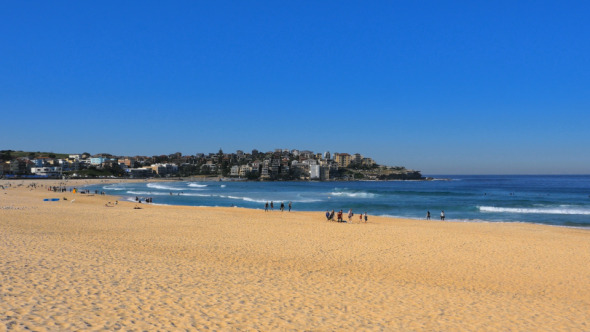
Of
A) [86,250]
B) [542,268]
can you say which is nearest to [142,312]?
[86,250]

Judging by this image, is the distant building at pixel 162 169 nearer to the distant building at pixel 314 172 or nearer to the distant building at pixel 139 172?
the distant building at pixel 139 172

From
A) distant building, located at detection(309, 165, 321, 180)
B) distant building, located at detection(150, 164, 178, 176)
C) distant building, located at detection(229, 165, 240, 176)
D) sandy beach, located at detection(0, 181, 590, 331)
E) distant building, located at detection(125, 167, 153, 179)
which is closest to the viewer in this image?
sandy beach, located at detection(0, 181, 590, 331)

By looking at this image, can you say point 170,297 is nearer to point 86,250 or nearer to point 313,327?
point 313,327

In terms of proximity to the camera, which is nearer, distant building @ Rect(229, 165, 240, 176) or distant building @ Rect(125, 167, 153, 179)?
distant building @ Rect(125, 167, 153, 179)

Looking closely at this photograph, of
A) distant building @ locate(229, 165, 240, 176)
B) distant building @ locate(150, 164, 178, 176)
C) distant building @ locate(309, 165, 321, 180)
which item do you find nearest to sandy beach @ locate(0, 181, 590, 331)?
distant building @ locate(309, 165, 321, 180)

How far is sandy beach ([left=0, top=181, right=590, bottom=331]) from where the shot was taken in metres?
7.00

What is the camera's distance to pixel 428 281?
11555mm

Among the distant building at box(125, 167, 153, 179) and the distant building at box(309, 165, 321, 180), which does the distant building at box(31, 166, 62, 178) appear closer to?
the distant building at box(125, 167, 153, 179)

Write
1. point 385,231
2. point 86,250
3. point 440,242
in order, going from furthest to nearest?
1. point 385,231
2. point 440,242
3. point 86,250

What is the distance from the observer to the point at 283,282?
1037cm

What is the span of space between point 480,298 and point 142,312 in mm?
7870

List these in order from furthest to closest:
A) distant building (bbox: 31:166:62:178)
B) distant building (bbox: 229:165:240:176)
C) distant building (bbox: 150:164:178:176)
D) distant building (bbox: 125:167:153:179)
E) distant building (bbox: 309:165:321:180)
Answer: distant building (bbox: 229:165:240:176) < distant building (bbox: 150:164:178:176) < distant building (bbox: 309:165:321:180) < distant building (bbox: 125:167:153:179) < distant building (bbox: 31:166:62:178)

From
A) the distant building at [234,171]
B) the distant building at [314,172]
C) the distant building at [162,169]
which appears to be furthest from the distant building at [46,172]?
the distant building at [314,172]

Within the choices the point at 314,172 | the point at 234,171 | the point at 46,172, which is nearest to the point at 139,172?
the point at 46,172
